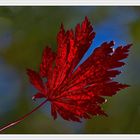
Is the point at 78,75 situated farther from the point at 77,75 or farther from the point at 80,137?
the point at 80,137

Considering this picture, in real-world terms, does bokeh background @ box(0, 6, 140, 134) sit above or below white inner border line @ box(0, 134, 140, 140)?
above

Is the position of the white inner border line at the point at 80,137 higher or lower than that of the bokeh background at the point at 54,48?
lower

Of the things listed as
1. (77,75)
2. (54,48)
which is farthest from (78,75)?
(54,48)
